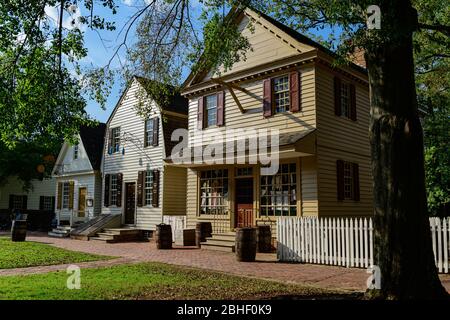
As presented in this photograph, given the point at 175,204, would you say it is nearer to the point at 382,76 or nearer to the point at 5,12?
the point at 5,12

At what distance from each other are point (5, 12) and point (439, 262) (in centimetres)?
1132

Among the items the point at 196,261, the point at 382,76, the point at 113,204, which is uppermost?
the point at 382,76

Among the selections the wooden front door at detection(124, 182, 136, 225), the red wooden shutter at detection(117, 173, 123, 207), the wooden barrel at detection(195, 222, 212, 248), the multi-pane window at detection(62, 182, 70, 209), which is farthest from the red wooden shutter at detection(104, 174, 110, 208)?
the wooden barrel at detection(195, 222, 212, 248)

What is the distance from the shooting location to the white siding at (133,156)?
20.2m

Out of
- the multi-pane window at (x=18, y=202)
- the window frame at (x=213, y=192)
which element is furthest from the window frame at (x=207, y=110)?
the multi-pane window at (x=18, y=202)

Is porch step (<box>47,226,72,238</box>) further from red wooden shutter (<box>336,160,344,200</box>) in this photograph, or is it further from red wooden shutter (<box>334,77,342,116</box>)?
red wooden shutter (<box>334,77,342,116</box>)

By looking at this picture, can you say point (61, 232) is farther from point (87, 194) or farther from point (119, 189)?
point (119, 189)

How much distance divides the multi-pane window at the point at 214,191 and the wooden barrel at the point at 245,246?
415 centimetres

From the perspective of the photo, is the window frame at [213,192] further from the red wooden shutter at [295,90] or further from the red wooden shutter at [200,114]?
the red wooden shutter at [295,90]

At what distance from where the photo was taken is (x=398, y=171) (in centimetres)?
619

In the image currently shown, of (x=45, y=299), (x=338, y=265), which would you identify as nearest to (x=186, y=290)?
(x=45, y=299)

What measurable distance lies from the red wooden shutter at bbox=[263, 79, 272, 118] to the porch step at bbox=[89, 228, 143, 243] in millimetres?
9705

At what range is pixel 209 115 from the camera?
1758 cm

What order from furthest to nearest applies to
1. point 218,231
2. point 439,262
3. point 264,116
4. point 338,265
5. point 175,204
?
1. point 175,204
2. point 218,231
3. point 264,116
4. point 338,265
5. point 439,262
